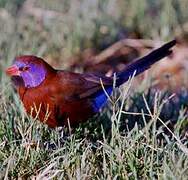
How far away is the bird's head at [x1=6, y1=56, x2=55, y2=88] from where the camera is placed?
13.9 feet

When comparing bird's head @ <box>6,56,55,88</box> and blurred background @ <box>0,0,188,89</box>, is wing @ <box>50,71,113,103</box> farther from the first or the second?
blurred background @ <box>0,0,188,89</box>

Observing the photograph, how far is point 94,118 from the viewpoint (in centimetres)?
453

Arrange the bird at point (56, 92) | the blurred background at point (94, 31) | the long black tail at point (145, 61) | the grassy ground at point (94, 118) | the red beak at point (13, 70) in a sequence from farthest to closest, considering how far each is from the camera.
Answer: the blurred background at point (94, 31), the long black tail at point (145, 61), the red beak at point (13, 70), the bird at point (56, 92), the grassy ground at point (94, 118)

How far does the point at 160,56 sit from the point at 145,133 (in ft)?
3.36

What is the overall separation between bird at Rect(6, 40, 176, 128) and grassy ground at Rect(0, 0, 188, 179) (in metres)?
0.08

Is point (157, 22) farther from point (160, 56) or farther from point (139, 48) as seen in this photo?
point (160, 56)

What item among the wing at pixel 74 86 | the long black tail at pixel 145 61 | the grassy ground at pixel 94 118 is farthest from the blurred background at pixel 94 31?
the wing at pixel 74 86

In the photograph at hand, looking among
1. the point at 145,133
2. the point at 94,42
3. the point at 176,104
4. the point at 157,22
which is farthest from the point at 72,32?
the point at 145,133

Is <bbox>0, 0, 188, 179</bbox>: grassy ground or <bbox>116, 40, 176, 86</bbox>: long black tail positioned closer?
<bbox>0, 0, 188, 179</bbox>: grassy ground

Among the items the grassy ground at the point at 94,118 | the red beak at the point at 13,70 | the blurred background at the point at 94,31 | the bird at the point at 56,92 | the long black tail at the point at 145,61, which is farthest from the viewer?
the blurred background at the point at 94,31

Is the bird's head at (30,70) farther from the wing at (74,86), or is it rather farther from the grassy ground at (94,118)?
the grassy ground at (94,118)

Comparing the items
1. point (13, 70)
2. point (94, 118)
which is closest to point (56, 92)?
point (13, 70)

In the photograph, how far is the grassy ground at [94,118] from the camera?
3.46 m

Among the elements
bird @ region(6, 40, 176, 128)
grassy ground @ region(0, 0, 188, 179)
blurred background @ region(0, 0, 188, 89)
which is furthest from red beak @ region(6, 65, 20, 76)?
blurred background @ region(0, 0, 188, 89)
